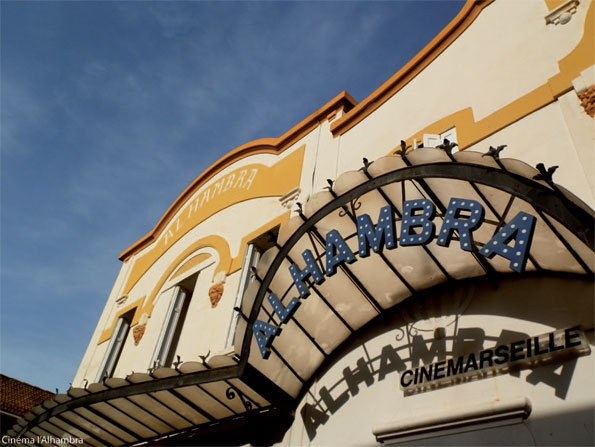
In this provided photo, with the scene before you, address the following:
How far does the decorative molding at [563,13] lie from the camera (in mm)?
7805

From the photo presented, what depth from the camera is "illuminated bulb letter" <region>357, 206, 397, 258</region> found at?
638cm

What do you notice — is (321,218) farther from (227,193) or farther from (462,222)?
(227,193)

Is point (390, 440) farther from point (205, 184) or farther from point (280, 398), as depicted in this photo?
point (205, 184)

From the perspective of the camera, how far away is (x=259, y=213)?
11820 millimetres

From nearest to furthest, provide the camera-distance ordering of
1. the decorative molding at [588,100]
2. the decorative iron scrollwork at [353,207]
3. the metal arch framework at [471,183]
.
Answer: the metal arch framework at [471,183]
the decorative molding at [588,100]
the decorative iron scrollwork at [353,207]

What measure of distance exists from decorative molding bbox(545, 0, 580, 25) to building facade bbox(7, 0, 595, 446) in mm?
26

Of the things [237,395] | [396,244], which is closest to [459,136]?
[396,244]

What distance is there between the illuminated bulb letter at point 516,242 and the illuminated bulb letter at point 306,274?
2318 mm

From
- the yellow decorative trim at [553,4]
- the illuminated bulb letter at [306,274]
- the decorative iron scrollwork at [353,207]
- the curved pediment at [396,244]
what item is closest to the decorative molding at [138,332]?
the curved pediment at [396,244]

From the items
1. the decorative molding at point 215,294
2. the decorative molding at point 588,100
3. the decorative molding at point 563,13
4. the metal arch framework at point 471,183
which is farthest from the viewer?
the decorative molding at point 215,294

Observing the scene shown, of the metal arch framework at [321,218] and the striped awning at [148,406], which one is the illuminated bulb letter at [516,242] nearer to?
the metal arch framework at [321,218]

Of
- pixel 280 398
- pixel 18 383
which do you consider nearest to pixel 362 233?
pixel 280 398

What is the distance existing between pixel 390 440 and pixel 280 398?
2014 mm

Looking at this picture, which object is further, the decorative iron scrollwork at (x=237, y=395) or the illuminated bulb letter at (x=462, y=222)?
the decorative iron scrollwork at (x=237, y=395)
